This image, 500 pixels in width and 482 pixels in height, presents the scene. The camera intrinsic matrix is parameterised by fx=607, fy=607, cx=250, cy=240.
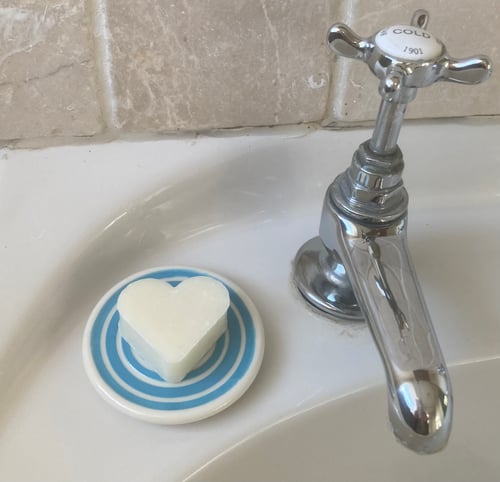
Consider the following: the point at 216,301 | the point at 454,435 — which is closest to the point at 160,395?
the point at 216,301

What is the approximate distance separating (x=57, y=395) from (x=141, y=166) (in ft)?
0.39

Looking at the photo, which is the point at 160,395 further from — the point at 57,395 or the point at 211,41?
the point at 211,41

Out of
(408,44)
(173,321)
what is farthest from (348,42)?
(173,321)

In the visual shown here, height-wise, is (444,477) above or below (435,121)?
below

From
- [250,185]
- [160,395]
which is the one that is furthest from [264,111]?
[160,395]

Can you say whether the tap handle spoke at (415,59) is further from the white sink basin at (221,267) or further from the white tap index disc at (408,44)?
the white sink basin at (221,267)

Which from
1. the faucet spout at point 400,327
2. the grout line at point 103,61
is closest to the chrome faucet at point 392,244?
the faucet spout at point 400,327

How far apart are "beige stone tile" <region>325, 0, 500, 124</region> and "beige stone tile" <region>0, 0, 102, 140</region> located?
12 cm

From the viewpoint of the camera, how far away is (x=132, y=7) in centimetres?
27

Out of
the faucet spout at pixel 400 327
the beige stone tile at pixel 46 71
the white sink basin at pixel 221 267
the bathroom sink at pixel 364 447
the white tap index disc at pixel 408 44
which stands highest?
the white tap index disc at pixel 408 44

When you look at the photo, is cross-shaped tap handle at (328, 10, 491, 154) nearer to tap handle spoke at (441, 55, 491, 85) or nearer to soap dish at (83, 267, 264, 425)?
tap handle spoke at (441, 55, 491, 85)

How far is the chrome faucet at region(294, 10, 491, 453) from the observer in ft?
0.66

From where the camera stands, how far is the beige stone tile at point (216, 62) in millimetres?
274

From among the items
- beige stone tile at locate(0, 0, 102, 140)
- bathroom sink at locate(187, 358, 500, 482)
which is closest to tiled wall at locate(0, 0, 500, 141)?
beige stone tile at locate(0, 0, 102, 140)
